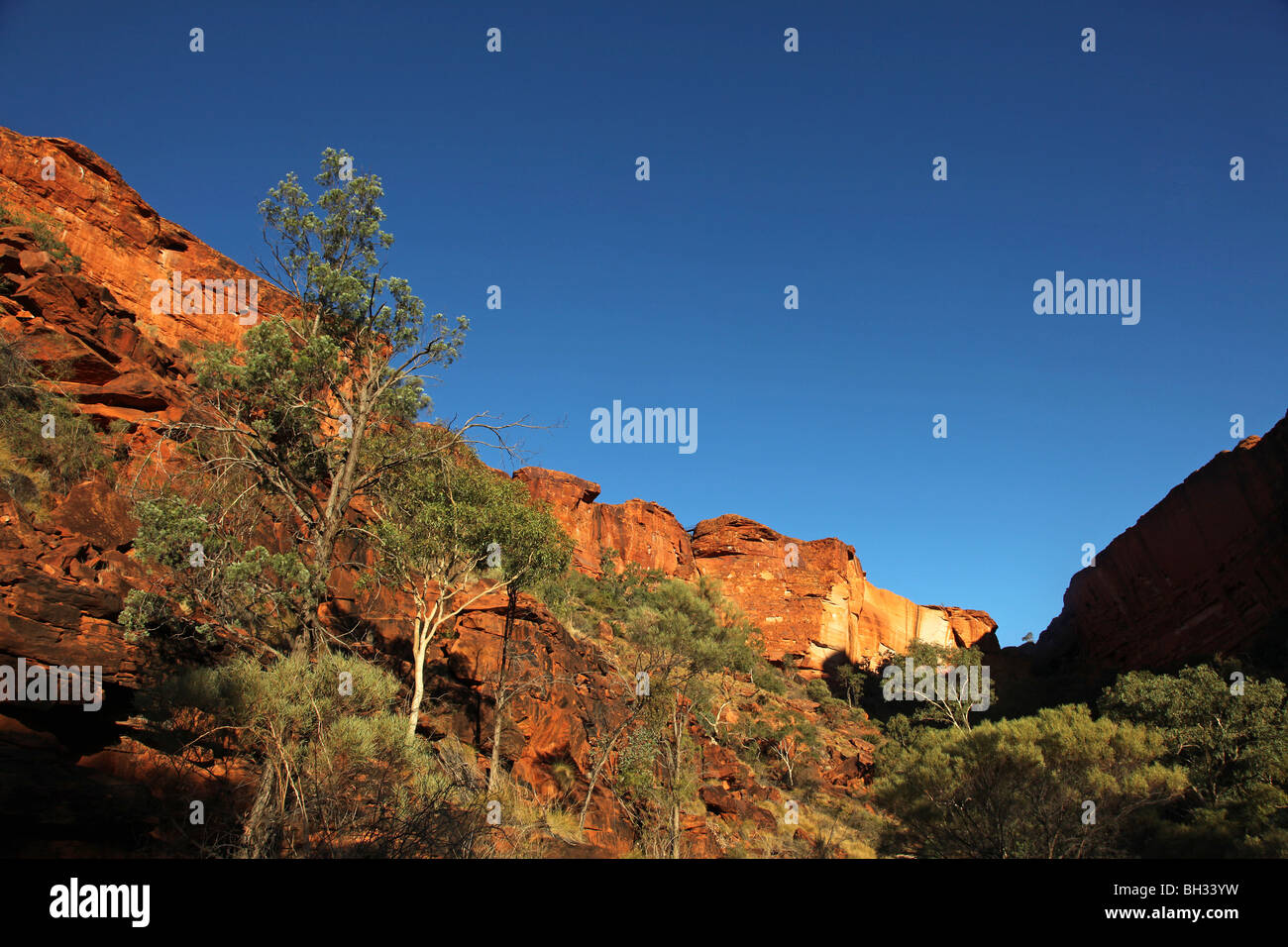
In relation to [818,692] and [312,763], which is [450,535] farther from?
[818,692]

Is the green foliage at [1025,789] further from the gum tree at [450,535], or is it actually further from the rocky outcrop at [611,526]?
the rocky outcrop at [611,526]

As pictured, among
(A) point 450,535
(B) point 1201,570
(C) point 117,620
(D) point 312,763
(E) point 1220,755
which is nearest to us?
(D) point 312,763

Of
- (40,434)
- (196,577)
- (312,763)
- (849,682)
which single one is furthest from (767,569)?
(312,763)

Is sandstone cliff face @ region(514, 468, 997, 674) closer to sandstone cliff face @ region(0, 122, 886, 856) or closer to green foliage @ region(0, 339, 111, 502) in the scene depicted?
sandstone cliff face @ region(0, 122, 886, 856)

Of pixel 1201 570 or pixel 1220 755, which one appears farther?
pixel 1201 570

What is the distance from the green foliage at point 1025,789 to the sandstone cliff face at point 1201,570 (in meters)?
27.1

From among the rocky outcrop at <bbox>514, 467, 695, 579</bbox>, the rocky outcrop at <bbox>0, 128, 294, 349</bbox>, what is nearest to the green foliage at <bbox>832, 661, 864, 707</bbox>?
the rocky outcrop at <bbox>514, 467, 695, 579</bbox>

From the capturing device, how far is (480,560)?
1584 centimetres

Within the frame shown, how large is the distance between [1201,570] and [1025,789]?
34.9 metres

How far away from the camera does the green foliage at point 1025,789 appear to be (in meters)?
16.2

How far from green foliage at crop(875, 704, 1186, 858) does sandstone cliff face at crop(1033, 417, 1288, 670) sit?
89.0ft

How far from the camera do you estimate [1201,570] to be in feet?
136

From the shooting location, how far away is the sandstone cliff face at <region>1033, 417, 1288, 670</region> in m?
37.2

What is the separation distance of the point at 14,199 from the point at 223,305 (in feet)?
27.1
